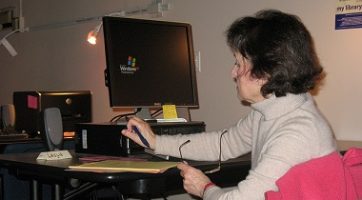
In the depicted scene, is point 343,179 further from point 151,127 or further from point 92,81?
point 92,81

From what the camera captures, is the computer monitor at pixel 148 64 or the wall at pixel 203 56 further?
the wall at pixel 203 56

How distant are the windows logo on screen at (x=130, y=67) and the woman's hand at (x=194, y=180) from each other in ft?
2.23

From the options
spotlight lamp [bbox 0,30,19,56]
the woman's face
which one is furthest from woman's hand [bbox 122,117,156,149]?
spotlight lamp [bbox 0,30,19,56]

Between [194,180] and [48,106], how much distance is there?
5.88 ft

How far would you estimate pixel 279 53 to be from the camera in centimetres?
129

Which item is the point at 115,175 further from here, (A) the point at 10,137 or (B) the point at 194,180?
(A) the point at 10,137

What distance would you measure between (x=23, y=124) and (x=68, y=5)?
46.7 inches

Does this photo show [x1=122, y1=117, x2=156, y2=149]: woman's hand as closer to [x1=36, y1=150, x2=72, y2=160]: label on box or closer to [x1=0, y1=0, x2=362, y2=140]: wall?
[x1=36, y1=150, x2=72, y2=160]: label on box

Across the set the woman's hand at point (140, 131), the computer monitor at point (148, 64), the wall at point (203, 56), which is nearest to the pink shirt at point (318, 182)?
the woman's hand at point (140, 131)

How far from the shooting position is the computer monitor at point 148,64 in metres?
1.93

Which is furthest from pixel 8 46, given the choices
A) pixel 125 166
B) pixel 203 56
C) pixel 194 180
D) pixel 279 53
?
pixel 279 53

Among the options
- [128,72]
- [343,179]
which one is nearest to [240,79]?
[343,179]

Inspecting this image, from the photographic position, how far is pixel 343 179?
108cm

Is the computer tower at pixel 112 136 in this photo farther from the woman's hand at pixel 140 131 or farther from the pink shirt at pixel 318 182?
the pink shirt at pixel 318 182
